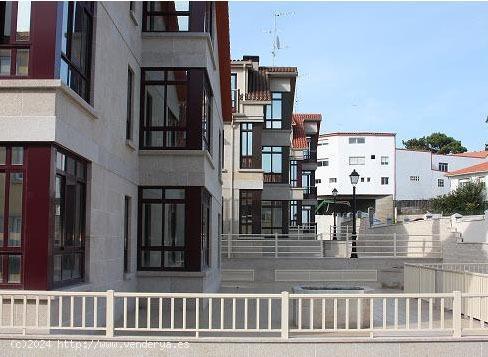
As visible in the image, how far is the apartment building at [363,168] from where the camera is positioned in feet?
220

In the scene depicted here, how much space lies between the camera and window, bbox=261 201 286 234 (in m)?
31.4

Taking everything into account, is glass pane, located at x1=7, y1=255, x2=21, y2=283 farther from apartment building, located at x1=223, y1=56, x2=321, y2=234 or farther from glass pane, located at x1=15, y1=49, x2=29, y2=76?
apartment building, located at x1=223, y1=56, x2=321, y2=234

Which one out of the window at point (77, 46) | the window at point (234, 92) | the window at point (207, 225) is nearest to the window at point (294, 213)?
the window at point (234, 92)

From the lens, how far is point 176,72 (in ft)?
51.0

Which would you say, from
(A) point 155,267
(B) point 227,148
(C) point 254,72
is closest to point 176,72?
(A) point 155,267

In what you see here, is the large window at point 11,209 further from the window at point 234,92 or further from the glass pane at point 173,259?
the window at point 234,92

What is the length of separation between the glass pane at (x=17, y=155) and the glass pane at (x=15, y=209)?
0.16 meters

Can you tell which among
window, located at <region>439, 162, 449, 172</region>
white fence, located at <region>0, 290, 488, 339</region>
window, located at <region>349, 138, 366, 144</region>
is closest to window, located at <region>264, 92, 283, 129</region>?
white fence, located at <region>0, 290, 488, 339</region>

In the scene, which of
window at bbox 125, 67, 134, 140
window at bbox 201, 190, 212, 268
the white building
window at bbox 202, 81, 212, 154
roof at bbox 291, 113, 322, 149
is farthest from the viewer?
the white building

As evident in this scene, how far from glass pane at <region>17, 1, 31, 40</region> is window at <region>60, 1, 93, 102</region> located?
49 centimetres

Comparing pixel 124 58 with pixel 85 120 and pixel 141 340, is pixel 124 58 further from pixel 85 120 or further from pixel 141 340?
pixel 141 340

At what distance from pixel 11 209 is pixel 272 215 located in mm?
23080

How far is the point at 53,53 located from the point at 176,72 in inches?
261

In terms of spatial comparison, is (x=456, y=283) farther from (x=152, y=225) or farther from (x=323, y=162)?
(x=323, y=162)
